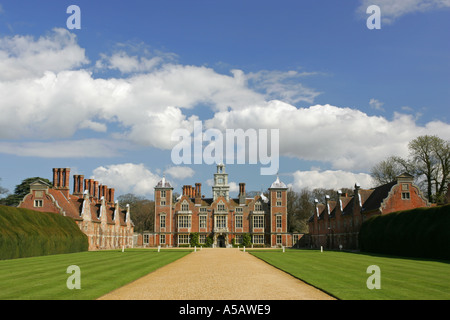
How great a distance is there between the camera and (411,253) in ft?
101

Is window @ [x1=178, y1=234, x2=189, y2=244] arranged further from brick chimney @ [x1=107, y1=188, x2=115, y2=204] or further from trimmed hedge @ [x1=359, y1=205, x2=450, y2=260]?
trimmed hedge @ [x1=359, y1=205, x2=450, y2=260]

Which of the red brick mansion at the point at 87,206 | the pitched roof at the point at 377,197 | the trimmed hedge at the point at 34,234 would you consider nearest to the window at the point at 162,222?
the red brick mansion at the point at 87,206

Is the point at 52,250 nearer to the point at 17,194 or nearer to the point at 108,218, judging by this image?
the point at 108,218

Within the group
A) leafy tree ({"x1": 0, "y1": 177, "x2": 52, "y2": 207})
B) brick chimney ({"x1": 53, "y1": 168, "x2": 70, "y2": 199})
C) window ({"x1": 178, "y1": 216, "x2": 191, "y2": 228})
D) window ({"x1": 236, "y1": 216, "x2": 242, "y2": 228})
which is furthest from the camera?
window ({"x1": 236, "y1": 216, "x2": 242, "y2": 228})

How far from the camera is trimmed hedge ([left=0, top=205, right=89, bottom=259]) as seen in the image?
29.0 meters

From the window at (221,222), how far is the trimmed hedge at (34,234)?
3052cm

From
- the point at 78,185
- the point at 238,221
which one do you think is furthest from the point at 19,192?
the point at 238,221

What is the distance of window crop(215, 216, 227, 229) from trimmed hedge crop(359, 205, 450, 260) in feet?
108

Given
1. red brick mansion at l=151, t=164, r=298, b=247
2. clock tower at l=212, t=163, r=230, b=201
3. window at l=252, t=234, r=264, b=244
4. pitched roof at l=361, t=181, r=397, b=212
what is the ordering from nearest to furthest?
1. pitched roof at l=361, t=181, r=397, b=212
2. red brick mansion at l=151, t=164, r=298, b=247
3. window at l=252, t=234, r=264, b=244
4. clock tower at l=212, t=163, r=230, b=201

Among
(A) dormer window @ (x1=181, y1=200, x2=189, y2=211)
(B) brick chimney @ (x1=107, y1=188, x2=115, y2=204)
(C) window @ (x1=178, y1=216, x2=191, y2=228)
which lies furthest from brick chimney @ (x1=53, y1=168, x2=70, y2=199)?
(A) dormer window @ (x1=181, y1=200, x2=189, y2=211)

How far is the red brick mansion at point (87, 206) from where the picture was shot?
1896 inches

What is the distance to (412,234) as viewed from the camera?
3097 centimetres

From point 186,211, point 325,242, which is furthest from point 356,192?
point 186,211
